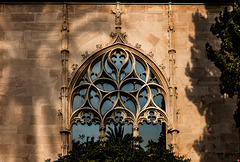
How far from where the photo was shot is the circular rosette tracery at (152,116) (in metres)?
18.5

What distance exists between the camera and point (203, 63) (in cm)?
1905

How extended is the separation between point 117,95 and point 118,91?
0.15m

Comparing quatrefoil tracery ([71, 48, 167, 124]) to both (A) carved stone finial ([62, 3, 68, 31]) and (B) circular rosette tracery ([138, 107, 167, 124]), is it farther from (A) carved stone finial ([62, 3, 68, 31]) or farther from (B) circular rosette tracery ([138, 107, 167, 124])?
(A) carved stone finial ([62, 3, 68, 31])

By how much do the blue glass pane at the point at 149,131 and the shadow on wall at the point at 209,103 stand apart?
4.34 feet

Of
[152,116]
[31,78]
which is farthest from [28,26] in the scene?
[152,116]

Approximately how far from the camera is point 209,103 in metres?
18.6

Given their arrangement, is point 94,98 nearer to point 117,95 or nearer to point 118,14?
point 117,95

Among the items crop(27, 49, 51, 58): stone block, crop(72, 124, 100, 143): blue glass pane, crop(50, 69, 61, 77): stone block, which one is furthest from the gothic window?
crop(27, 49, 51, 58): stone block

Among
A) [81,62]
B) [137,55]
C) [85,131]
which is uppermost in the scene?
[137,55]

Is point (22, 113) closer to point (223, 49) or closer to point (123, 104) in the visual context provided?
point (123, 104)

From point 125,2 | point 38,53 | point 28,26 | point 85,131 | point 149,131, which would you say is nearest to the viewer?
point 85,131

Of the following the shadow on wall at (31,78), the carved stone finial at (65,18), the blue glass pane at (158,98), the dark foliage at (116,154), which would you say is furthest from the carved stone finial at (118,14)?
the dark foliage at (116,154)

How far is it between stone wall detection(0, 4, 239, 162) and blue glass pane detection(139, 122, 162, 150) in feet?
2.45

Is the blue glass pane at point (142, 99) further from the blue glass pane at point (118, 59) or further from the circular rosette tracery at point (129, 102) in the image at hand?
the blue glass pane at point (118, 59)
